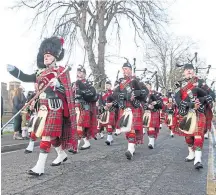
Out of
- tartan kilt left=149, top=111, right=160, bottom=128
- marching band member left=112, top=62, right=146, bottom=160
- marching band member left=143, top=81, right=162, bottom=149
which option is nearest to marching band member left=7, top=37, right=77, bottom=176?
marching band member left=112, top=62, right=146, bottom=160

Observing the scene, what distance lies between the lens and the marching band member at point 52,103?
16.3ft

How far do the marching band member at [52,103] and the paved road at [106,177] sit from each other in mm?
417

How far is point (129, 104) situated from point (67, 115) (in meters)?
2.02

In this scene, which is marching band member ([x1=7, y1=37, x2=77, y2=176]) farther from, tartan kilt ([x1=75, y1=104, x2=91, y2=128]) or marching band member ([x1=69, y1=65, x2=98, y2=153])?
tartan kilt ([x1=75, y1=104, x2=91, y2=128])

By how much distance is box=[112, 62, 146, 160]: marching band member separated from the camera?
6.81 metres

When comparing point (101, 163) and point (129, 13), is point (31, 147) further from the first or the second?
point (129, 13)

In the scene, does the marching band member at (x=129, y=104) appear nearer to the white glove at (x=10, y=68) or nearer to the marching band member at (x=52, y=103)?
the marching band member at (x=52, y=103)

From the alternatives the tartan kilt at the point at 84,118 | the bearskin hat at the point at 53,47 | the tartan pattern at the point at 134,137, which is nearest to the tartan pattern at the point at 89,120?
the tartan kilt at the point at 84,118

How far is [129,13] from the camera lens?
19922 mm

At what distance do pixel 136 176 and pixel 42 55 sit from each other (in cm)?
233

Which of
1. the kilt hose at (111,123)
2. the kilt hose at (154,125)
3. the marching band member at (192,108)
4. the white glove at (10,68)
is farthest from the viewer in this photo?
the kilt hose at (111,123)

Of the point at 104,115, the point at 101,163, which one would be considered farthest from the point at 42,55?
the point at 104,115

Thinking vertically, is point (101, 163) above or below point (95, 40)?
below

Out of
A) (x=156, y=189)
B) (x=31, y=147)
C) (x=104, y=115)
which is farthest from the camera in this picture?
(x=104, y=115)
